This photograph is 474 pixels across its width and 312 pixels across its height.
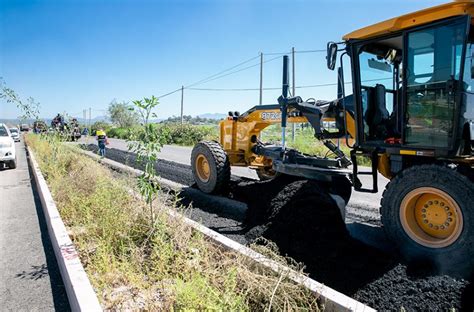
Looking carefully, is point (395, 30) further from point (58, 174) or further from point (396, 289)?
point (58, 174)

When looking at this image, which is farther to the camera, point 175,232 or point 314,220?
point 314,220

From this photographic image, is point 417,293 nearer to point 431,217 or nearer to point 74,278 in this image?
point 431,217

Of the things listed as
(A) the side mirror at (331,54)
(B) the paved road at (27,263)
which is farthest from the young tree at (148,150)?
(A) the side mirror at (331,54)

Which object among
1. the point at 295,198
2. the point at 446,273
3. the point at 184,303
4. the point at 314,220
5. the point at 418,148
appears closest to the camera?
the point at 184,303

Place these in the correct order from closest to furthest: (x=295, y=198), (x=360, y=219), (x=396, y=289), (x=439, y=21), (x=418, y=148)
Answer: (x=396, y=289) → (x=439, y=21) → (x=418, y=148) → (x=295, y=198) → (x=360, y=219)

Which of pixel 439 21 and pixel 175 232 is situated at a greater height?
pixel 439 21

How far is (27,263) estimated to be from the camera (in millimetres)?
4305

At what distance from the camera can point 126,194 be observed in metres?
5.52

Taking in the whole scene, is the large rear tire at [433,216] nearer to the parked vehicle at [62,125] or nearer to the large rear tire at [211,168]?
the large rear tire at [211,168]

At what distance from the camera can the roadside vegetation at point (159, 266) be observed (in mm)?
2822

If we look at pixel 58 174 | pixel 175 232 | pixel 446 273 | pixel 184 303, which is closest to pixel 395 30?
pixel 446 273

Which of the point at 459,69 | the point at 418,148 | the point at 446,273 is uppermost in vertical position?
the point at 459,69

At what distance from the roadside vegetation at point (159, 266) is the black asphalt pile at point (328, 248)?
2.30ft

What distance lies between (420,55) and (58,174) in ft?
24.9
